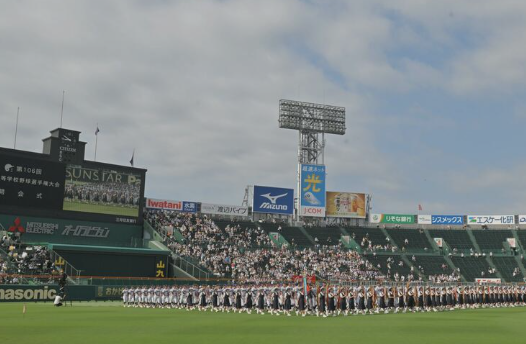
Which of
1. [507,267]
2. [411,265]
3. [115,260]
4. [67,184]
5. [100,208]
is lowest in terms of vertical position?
[115,260]

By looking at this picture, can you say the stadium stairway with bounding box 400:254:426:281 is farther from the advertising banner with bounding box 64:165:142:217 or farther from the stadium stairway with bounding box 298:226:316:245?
the advertising banner with bounding box 64:165:142:217

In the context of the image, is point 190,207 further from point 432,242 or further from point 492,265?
point 492,265

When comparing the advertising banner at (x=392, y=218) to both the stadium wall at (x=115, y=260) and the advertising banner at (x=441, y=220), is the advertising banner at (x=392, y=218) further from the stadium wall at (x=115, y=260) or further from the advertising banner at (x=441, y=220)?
the stadium wall at (x=115, y=260)

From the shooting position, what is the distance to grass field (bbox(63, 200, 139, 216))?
189 ft

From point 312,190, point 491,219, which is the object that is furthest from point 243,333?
point 491,219

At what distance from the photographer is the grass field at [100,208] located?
5762cm

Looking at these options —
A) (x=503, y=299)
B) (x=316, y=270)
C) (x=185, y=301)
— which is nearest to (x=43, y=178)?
(x=185, y=301)

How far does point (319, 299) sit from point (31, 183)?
114ft

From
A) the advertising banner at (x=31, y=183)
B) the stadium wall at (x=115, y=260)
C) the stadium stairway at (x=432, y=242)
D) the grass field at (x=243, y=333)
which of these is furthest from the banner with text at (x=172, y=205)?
the grass field at (x=243, y=333)

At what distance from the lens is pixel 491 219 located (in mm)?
87562

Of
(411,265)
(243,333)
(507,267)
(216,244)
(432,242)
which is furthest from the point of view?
(432,242)

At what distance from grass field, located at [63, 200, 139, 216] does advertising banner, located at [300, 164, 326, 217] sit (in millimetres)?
25592

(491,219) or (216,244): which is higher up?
(491,219)

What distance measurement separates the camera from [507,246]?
81625mm
